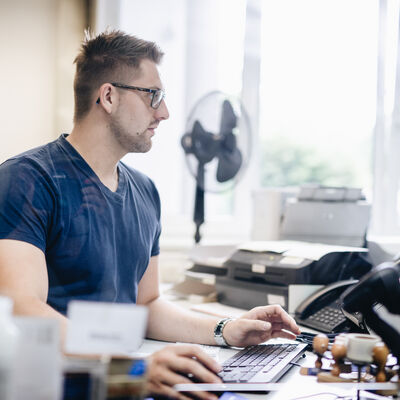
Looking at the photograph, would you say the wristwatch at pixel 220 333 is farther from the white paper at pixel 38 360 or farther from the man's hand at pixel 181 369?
the white paper at pixel 38 360

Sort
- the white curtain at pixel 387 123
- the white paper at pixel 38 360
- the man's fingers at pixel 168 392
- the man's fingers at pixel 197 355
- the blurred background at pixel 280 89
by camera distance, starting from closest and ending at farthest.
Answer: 1. the white paper at pixel 38 360
2. the man's fingers at pixel 168 392
3. the man's fingers at pixel 197 355
4. the blurred background at pixel 280 89
5. the white curtain at pixel 387 123

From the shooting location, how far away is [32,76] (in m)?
1.52

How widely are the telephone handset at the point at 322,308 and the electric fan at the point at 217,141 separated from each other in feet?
2.71

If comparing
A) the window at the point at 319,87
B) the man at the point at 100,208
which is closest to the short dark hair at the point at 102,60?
the man at the point at 100,208

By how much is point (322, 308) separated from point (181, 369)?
0.79m

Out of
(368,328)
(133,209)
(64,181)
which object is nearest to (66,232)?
Result: (64,181)

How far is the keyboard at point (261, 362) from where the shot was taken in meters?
0.96

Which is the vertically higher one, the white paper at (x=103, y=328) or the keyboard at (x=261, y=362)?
the white paper at (x=103, y=328)

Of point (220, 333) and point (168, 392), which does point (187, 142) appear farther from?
point (168, 392)

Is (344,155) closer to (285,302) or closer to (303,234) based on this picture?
(303,234)

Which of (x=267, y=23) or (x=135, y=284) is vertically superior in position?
(x=267, y=23)

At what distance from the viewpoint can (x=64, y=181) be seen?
1256 millimetres

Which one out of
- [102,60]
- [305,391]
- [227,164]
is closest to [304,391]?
[305,391]

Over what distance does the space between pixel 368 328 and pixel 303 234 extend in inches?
42.9
